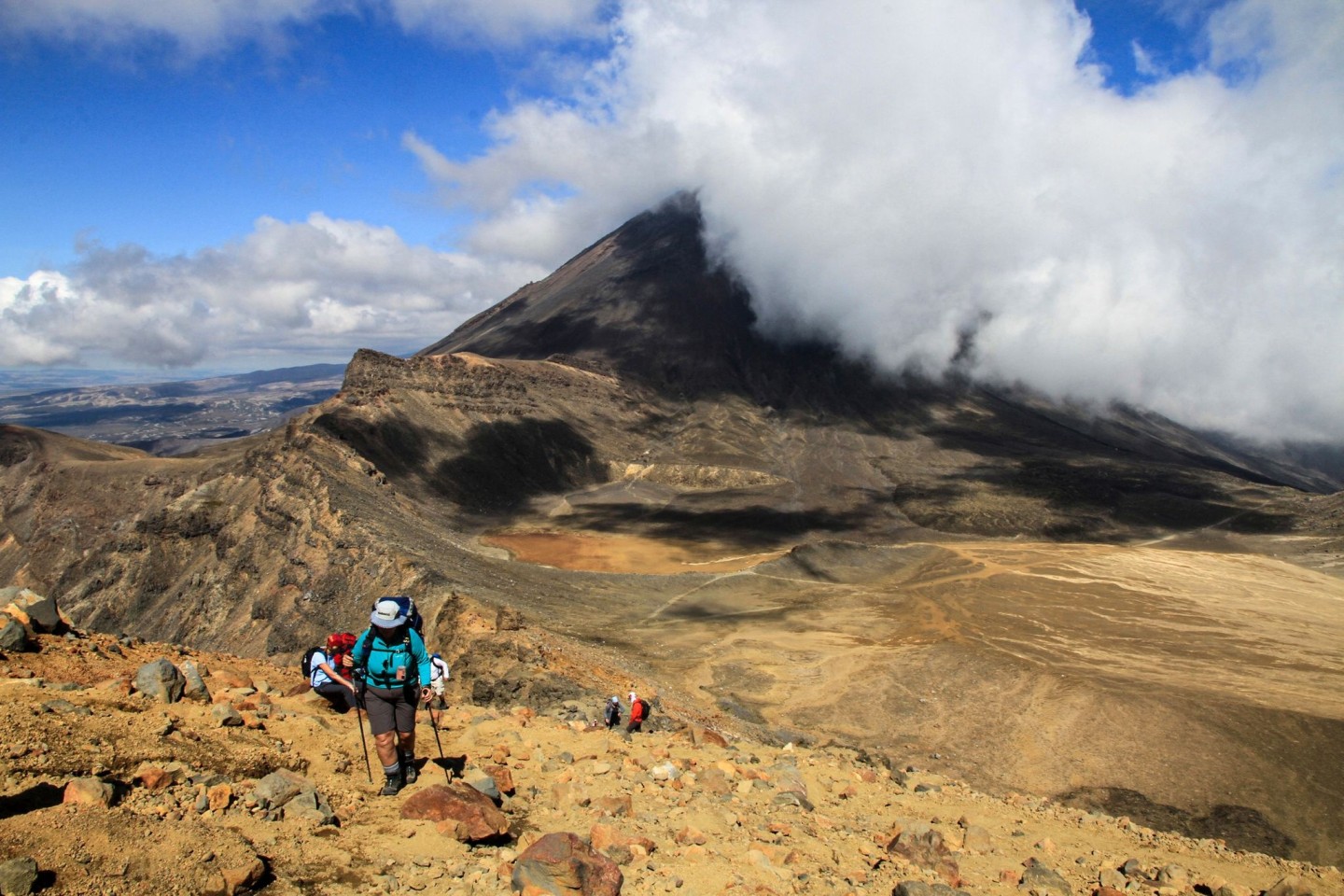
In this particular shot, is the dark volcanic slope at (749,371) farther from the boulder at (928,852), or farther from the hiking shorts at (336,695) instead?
the hiking shorts at (336,695)

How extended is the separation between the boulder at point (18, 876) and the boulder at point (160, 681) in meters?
3.83

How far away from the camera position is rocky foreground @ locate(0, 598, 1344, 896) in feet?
16.2

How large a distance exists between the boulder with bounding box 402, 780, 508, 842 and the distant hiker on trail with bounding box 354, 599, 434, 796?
28.2 inches

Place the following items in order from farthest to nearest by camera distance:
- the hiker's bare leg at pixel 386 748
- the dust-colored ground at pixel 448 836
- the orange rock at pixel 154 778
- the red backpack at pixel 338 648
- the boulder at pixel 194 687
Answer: the red backpack at pixel 338 648, the boulder at pixel 194 687, the hiker's bare leg at pixel 386 748, the orange rock at pixel 154 778, the dust-colored ground at pixel 448 836

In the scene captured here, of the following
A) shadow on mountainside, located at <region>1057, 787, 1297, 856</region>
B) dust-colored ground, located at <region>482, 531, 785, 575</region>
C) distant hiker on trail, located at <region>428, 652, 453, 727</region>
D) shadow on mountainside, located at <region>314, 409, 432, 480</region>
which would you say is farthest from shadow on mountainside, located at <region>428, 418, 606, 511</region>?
distant hiker on trail, located at <region>428, 652, 453, 727</region>

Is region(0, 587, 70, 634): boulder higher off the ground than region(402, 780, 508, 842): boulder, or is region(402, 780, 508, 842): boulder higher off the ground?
region(0, 587, 70, 634): boulder

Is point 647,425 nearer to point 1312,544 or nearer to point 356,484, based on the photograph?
point 356,484

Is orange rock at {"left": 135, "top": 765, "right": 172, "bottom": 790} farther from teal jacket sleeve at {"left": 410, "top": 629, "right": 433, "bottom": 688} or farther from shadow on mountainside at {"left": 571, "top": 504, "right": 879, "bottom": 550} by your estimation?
shadow on mountainside at {"left": 571, "top": 504, "right": 879, "bottom": 550}

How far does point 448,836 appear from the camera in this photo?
602cm

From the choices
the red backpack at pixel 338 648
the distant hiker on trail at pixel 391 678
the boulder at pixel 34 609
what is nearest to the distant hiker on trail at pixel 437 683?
the red backpack at pixel 338 648

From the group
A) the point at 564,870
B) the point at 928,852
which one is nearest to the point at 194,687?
the point at 564,870

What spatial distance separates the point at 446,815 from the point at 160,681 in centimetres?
383

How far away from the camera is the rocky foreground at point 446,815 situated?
494 cm

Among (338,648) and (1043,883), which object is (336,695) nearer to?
(338,648)
